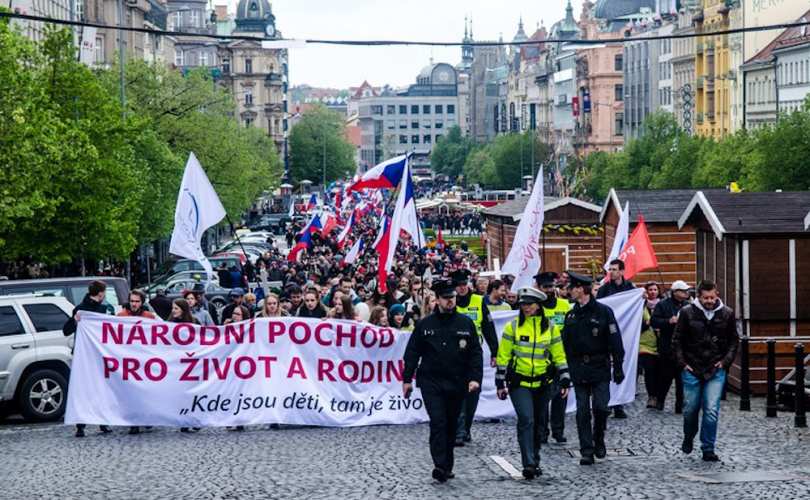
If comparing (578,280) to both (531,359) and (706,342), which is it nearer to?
(531,359)

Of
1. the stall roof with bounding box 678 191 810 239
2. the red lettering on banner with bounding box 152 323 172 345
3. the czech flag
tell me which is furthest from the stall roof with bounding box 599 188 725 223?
the red lettering on banner with bounding box 152 323 172 345

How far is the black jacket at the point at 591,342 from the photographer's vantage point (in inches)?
647

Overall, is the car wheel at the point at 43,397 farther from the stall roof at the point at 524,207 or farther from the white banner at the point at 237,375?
the stall roof at the point at 524,207

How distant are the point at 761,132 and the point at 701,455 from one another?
181 ft

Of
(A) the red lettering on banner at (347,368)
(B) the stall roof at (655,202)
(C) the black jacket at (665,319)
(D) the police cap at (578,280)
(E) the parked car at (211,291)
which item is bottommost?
(E) the parked car at (211,291)

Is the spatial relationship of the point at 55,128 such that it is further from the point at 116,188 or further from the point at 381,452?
the point at 381,452

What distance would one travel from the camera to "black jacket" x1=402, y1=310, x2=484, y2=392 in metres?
15.4

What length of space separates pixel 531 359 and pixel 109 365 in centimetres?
557

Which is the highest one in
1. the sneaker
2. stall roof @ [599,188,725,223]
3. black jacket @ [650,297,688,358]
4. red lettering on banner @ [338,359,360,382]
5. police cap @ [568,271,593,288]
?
stall roof @ [599,188,725,223]

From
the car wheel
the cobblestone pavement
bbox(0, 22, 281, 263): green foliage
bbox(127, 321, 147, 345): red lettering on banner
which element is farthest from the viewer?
bbox(0, 22, 281, 263): green foliage

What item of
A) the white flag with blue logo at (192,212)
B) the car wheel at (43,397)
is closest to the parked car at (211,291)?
the white flag with blue logo at (192,212)

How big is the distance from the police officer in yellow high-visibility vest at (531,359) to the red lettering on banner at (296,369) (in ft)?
14.1

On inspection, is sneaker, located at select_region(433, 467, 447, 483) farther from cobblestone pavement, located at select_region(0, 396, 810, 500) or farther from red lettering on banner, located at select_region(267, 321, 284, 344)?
red lettering on banner, located at select_region(267, 321, 284, 344)

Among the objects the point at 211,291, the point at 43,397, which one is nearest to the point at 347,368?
the point at 43,397
